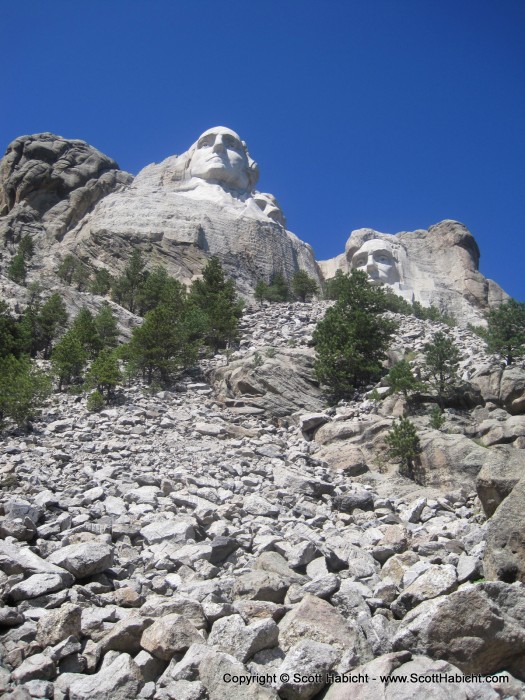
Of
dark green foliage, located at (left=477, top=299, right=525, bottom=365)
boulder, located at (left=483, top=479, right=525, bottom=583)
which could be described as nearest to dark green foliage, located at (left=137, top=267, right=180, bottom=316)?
dark green foliage, located at (left=477, top=299, right=525, bottom=365)

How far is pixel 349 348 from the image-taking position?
2506cm

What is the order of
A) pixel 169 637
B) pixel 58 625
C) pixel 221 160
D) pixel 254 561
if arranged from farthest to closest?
pixel 221 160
pixel 254 561
pixel 58 625
pixel 169 637

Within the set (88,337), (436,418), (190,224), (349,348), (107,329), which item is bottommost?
(436,418)

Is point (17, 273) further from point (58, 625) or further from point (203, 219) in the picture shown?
point (58, 625)

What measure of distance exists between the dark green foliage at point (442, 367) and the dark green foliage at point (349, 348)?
243 cm

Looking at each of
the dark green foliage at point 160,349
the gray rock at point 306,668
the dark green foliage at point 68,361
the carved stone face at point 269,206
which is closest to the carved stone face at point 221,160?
the carved stone face at point 269,206

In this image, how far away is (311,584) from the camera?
8.63 meters

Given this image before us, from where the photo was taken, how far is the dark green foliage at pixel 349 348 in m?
24.5

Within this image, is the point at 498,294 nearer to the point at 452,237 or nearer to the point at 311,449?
the point at 452,237

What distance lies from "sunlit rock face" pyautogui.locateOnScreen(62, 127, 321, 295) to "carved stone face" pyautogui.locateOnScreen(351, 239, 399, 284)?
26.8 feet

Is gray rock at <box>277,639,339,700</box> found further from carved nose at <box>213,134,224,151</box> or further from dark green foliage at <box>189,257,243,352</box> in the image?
carved nose at <box>213,134,224,151</box>

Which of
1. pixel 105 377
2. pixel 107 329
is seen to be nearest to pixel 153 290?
pixel 107 329

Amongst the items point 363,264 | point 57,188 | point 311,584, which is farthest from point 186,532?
point 363,264

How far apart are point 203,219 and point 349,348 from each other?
30.3 metres
